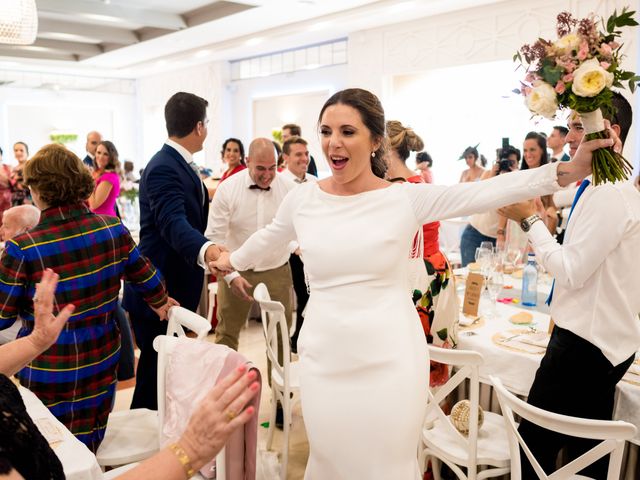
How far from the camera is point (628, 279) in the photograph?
188 cm

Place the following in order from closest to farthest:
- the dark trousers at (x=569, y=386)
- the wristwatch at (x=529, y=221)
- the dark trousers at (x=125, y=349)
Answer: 1. the dark trousers at (x=569, y=386)
2. the wristwatch at (x=529, y=221)
3. the dark trousers at (x=125, y=349)

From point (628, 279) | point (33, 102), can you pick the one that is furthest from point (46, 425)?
point (33, 102)

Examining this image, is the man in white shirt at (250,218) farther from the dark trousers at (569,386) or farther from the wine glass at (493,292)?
the dark trousers at (569,386)

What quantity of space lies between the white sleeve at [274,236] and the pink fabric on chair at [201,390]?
0.39 metres

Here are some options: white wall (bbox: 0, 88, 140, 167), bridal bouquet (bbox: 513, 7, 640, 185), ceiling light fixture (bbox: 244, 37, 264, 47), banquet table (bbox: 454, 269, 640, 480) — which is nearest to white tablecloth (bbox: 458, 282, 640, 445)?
banquet table (bbox: 454, 269, 640, 480)

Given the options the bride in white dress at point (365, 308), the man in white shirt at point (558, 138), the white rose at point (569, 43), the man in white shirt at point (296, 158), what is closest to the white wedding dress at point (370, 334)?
the bride in white dress at point (365, 308)

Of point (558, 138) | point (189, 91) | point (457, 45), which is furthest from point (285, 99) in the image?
point (558, 138)

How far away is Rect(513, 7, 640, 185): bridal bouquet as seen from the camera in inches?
64.3

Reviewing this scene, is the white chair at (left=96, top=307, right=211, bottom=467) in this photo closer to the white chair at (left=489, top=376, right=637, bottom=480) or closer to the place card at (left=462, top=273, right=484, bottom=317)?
the white chair at (left=489, top=376, right=637, bottom=480)

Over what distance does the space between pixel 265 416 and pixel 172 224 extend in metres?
1.67

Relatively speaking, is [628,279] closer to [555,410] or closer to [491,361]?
[555,410]

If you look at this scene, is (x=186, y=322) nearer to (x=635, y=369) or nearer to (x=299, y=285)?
(x=635, y=369)

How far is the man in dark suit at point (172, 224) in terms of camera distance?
8.95 ft

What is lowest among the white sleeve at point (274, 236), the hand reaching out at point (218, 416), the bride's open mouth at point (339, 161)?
the hand reaching out at point (218, 416)
